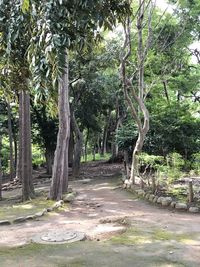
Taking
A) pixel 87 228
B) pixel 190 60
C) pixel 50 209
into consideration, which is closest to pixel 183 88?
pixel 190 60

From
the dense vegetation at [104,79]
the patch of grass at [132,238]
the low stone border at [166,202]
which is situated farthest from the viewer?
the low stone border at [166,202]

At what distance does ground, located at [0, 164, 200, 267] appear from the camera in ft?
Answer: 18.4

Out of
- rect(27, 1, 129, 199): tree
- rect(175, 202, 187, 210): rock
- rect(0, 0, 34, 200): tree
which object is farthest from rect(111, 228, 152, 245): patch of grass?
rect(27, 1, 129, 199): tree

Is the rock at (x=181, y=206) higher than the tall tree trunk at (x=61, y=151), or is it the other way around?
the tall tree trunk at (x=61, y=151)

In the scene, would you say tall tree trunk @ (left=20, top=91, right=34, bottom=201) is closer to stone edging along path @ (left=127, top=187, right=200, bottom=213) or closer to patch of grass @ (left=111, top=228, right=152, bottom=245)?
stone edging along path @ (left=127, top=187, right=200, bottom=213)

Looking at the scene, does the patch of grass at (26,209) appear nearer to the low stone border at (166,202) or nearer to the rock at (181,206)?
the low stone border at (166,202)

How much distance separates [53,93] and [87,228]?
596 cm

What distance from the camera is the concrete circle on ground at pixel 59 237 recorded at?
6.69 metres

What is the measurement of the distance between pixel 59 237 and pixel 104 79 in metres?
14.3

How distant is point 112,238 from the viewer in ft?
22.9

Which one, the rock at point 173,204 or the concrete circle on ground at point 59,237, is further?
the rock at point 173,204

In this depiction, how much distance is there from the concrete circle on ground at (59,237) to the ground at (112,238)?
6.5 inches

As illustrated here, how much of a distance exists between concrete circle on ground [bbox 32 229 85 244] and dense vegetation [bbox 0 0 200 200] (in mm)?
2467

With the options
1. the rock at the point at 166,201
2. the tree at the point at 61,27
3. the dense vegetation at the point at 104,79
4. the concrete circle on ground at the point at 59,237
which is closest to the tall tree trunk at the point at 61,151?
the dense vegetation at the point at 104,79
